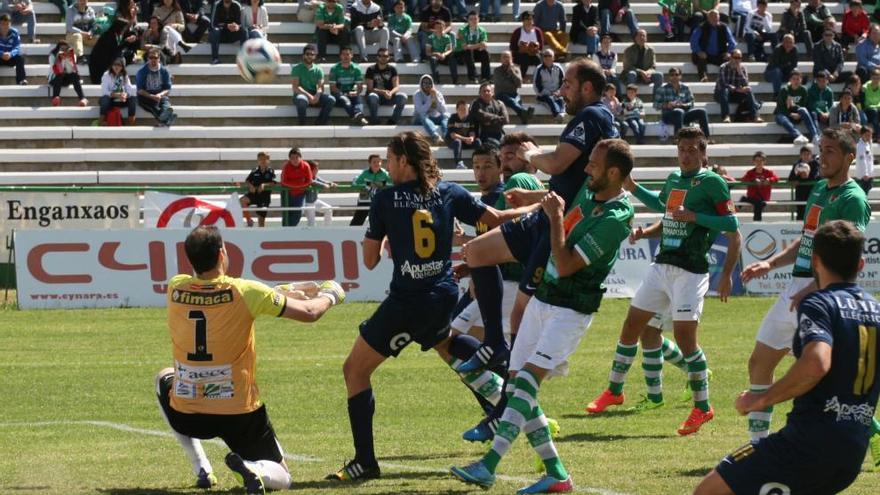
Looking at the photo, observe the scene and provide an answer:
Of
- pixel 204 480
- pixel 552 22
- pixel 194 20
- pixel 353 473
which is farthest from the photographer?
pixel 552 22

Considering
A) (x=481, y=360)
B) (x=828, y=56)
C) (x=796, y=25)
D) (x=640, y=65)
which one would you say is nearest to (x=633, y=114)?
(x=640, y=65)

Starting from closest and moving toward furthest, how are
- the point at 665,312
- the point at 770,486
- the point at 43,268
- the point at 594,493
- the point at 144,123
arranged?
the point at 770,486 < the point at 594,493 < the point at 665,312 < the point at 43,268 < the point at 144,123

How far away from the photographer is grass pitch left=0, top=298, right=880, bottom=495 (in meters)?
9.32

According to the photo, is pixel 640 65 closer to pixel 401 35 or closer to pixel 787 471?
pixel 401 35

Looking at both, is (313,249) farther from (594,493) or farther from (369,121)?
(594,493)

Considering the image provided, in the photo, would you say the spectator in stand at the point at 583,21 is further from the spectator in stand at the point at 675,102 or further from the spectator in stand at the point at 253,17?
the spectator in stand at the point at 253,17

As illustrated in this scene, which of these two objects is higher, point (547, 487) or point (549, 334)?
point (549, 334)

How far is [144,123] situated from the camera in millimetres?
30609

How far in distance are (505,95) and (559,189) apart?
71.0 ft

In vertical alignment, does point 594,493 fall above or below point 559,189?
below

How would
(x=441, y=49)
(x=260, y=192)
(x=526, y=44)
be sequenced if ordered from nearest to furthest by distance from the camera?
(x=260, y=192) → (x=441, y=49) → (x=526, y=44)

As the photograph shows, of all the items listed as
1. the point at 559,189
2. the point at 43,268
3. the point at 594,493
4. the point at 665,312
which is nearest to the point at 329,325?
the point at 43,268

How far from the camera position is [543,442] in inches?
340

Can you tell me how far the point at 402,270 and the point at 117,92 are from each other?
21.8m
